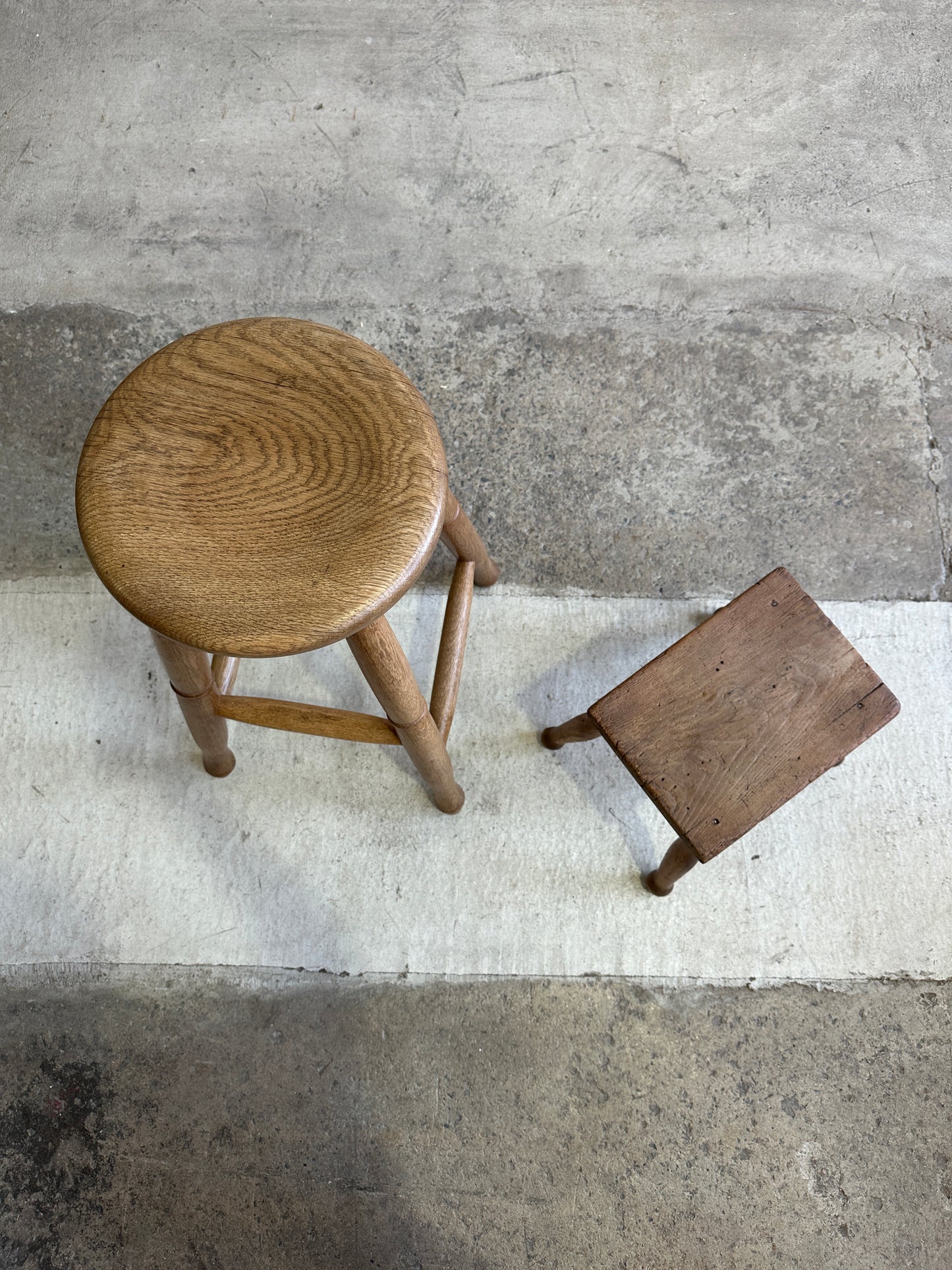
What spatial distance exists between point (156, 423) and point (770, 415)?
144cm

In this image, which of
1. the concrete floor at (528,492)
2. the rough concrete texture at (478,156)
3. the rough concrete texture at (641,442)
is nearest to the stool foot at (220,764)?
the concrete floor at (528,492)

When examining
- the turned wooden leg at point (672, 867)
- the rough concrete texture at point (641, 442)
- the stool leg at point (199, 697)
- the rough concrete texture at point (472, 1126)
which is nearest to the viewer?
the stool leg at point (199, 697)

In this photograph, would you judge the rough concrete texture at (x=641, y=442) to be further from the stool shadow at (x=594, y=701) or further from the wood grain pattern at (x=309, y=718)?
the wood grain pattern at (x=309, y=718)

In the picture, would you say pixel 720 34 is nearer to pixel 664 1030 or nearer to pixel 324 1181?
pixel 664 1030

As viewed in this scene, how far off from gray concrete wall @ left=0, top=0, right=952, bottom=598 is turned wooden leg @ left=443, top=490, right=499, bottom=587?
17 cm

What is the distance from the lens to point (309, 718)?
137 cm

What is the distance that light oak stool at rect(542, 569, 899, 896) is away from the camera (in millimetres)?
1317

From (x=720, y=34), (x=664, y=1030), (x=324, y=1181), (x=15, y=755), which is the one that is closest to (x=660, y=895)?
(x=664, y=1030)

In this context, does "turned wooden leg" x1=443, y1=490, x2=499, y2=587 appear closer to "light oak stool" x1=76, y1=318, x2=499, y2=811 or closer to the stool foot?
"light oak stool" x1=76, y1=318, x2=499, y2=811

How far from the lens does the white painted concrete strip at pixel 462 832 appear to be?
1660 millimetres

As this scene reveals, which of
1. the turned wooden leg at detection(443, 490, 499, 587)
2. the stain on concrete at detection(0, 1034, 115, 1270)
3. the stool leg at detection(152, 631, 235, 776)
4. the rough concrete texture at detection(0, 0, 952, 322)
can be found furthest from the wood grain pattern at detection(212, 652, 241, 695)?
the rough concrete texture at detection(0, 0, 952, 322)

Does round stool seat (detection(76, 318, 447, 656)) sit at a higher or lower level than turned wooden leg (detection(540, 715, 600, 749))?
higher

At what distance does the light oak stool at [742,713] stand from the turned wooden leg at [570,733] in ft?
0.37

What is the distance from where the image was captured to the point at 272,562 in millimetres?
965
